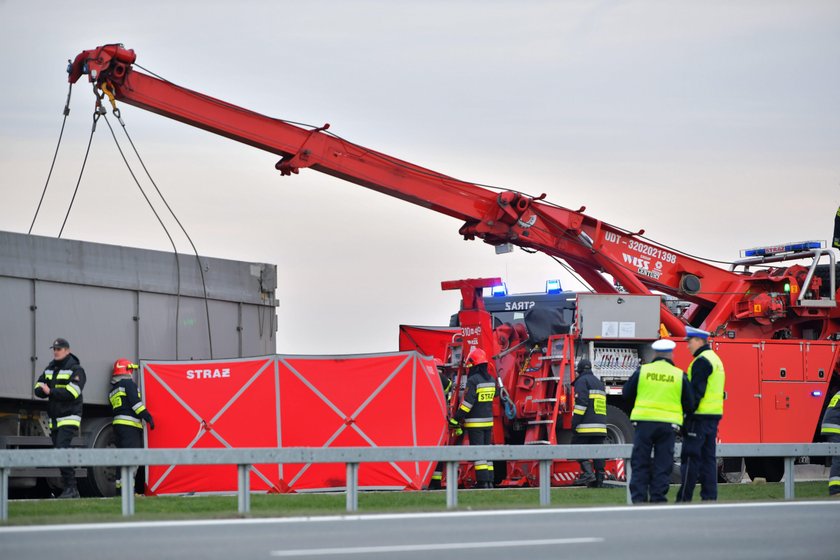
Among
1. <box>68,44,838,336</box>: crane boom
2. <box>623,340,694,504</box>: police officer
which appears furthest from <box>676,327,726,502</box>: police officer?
<box>68,44,838,336</box>: crane boom

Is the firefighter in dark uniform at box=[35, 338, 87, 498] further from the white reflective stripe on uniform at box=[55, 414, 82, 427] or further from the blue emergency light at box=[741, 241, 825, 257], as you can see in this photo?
the blue emergency light at box=[741, 241, 825, 257]

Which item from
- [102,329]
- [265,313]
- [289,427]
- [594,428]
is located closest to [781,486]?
[594,428]

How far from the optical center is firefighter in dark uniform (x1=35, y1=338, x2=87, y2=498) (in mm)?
17578

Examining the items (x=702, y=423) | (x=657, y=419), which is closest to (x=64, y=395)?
(x=657, y=419)

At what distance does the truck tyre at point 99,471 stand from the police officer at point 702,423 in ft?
27.1

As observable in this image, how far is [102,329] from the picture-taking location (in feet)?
63.5

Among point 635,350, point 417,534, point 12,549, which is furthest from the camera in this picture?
point 635,350

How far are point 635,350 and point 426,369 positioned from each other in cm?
337

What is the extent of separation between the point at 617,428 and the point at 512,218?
142 inches

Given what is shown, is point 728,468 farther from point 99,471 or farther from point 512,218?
point 99,471

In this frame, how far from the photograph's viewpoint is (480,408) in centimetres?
1933

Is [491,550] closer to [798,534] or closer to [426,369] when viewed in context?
[798,534]

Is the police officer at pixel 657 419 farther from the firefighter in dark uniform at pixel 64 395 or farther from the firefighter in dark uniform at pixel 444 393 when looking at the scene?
the firefighter in dark uniform at pixel 64 395

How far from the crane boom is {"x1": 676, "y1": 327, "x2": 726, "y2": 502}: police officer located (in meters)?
6.70
